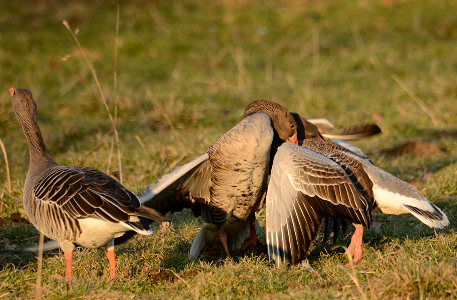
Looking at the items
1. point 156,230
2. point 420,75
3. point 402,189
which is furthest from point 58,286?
point 420,75

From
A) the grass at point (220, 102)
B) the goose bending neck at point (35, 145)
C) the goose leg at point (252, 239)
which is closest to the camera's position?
the grass at point (220, 102)

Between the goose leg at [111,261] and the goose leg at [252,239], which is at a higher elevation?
the goose leg at [111,261]

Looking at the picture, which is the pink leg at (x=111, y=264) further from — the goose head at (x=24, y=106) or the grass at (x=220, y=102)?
the goose head at (x=24, y=106)

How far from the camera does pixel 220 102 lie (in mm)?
10219

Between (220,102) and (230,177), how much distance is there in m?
5.47

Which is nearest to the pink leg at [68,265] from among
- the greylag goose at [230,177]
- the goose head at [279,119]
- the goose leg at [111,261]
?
the goose leg at [111,261]

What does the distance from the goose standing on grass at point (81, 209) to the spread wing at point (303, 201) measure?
3.09 feet

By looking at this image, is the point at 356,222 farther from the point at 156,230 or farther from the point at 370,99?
the point at 370,99

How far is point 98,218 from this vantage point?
13.7 ft

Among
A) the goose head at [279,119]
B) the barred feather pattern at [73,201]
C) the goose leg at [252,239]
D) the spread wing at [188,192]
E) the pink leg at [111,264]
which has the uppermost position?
the goose head at [279,119]

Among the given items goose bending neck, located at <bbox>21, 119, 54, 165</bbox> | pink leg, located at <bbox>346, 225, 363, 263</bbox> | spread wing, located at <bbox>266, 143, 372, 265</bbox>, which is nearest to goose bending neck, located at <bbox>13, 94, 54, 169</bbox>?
goose bending neck, located at <bbox>21, 119, 54, 165</bbox>

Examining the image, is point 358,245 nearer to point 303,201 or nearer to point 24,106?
point 303,201

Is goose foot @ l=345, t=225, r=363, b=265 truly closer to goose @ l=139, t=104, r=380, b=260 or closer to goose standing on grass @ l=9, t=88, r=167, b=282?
goose @ l=139, t=104, r=380, b=260

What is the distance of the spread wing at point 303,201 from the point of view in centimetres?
452
